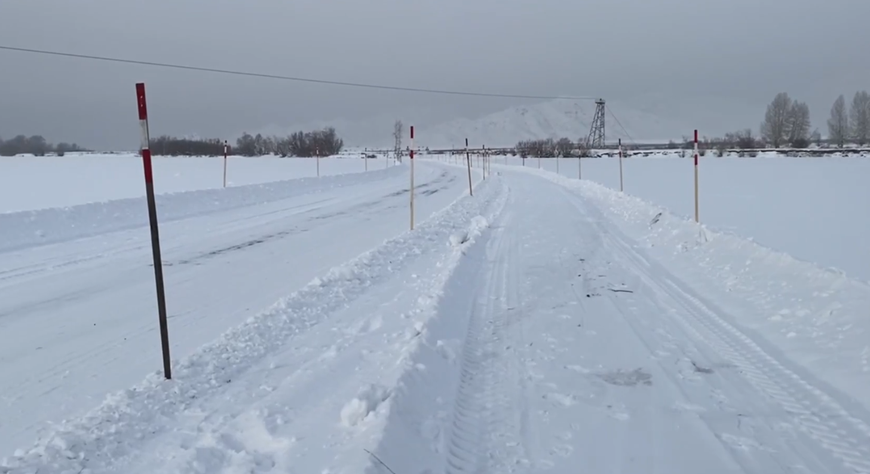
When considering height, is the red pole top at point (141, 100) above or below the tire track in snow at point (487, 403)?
above

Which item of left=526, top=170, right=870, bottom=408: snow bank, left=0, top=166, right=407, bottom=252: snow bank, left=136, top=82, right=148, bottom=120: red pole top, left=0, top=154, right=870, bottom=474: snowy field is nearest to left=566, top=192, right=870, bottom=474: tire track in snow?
left=0, top=154, right=870, bottom=474: snowy field

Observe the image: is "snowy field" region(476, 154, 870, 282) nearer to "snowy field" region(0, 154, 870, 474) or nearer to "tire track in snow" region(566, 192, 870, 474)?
"snowy field" region(0, 154, 870, 474)

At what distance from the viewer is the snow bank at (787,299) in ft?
19.0

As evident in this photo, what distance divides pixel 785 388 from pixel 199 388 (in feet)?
16.0

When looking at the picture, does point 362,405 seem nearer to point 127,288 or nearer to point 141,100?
point 141,100

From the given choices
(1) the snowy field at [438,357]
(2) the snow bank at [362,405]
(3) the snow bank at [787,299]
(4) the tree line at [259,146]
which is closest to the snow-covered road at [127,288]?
(1) the snowy field at [438,357]

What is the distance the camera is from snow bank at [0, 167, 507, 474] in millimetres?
4020

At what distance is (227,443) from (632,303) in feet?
18.5

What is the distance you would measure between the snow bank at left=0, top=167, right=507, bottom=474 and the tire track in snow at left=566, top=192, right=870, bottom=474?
300 centimetres

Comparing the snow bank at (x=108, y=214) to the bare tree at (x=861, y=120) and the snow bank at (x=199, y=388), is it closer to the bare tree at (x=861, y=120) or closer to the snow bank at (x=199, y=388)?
the snow bank at (x=199, y=388)

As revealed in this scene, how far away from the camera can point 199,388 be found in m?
5.11

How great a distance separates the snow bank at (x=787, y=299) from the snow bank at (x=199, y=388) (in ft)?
12.2

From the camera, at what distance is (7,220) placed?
1349 cm

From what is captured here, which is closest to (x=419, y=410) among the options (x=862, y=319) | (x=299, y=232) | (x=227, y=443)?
(x=227, y=443)
